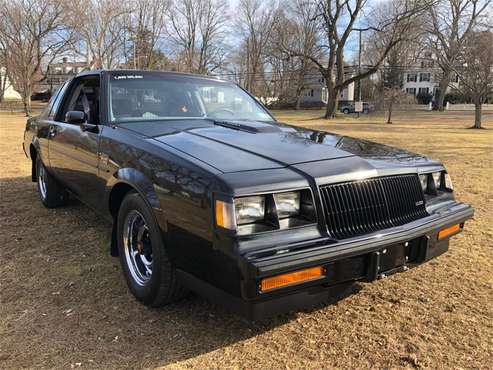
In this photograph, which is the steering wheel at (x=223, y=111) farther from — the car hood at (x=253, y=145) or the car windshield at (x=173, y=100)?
the car hood at (x=253, y=145)

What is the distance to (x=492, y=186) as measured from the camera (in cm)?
705

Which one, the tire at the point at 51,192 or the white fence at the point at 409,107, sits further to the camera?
the white fence at the point at 409,107

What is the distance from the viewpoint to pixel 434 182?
3.19 metres

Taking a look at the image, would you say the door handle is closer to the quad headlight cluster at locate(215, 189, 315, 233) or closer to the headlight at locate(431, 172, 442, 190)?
the quad headlight cluster at locate(215, 189, 315, 233)

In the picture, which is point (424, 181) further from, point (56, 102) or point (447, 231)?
point (56, 102)

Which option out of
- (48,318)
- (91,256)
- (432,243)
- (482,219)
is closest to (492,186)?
(482,219)

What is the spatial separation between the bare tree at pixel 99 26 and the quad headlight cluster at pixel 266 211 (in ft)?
127

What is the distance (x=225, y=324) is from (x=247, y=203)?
1.00 metres

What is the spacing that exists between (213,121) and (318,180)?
167 cm

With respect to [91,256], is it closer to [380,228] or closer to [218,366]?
[218,366]

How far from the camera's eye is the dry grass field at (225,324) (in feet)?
7.98

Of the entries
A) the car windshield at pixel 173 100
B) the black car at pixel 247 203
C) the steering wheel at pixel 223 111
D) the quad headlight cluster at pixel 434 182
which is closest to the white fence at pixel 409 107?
the car windshield at pixel 173 100

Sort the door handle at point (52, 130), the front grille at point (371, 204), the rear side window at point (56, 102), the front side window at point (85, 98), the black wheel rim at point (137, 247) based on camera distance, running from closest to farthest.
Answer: the front grille at point (371, 204), the black wheel rim at point (137, 247), the front side window at point (85, 98), the door handle at point (52, 130), the rear side window at point (56, 102)

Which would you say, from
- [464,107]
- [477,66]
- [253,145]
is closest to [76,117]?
[253,145]
